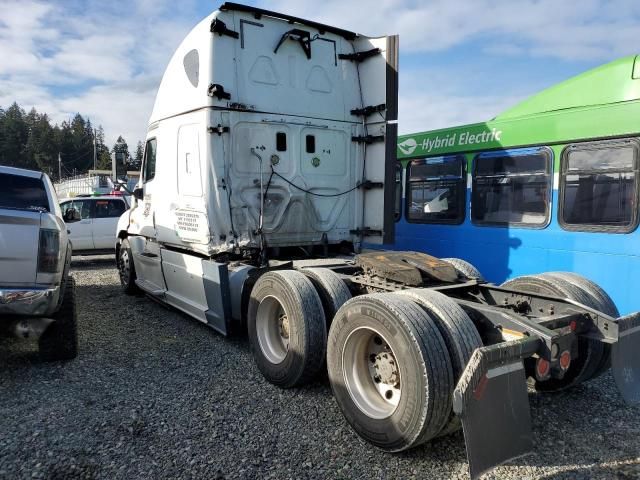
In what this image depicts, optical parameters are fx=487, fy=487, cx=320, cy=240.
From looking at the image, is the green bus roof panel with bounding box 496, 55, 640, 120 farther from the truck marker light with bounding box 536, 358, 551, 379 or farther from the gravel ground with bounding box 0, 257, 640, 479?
the truck marker light with bounding box 536, 358, 551, 379

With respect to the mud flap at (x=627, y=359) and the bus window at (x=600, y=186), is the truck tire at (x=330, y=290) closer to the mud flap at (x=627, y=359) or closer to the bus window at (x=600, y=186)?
the mud flap at (x=627, y=359)

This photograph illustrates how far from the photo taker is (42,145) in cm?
9588

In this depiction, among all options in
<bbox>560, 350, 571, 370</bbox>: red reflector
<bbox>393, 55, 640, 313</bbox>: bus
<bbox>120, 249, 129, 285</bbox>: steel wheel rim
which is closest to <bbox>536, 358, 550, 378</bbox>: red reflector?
Answer: <bbox>560, 350, 571, 370</bbox>: red reflector

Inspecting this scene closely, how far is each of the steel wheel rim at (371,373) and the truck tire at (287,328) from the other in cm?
60

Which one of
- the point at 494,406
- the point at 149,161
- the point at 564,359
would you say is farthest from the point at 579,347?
the point at 149,161

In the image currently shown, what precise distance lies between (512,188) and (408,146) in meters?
2.22

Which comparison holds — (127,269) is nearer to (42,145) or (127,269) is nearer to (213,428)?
(213,428)

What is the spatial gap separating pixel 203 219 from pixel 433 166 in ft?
13.3

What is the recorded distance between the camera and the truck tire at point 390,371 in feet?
9.91

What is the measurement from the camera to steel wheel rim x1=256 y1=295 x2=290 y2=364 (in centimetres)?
481

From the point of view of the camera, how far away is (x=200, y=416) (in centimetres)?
391

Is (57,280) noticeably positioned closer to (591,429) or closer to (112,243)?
(591,429)

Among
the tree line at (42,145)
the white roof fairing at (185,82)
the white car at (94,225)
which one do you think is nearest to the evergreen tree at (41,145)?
the tree line at (42,145)

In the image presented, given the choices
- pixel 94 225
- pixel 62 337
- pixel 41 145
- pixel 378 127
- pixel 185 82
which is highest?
pixel 41 145
